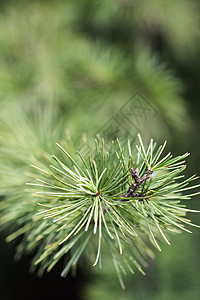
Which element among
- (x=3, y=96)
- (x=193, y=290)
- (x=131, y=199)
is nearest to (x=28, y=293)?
(x=193, y=290)

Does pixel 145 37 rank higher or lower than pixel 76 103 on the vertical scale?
higher

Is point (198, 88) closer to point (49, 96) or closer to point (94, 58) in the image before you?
point (94, 58)

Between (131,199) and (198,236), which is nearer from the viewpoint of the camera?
(131,199)

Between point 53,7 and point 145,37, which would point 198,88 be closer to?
point 145,37

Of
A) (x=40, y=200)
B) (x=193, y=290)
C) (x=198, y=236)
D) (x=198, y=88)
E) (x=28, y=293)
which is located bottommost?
(x=28, y=293)

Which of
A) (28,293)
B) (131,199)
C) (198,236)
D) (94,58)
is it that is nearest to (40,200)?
(131,199)

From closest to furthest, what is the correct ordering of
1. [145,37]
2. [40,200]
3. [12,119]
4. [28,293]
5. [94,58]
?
[40,200] → [12,119] → [94,58] → [145,37] → [28,293]

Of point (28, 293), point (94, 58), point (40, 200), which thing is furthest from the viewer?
point (28, 293)
